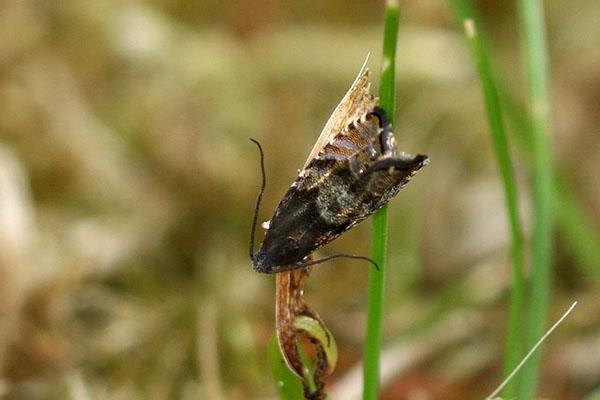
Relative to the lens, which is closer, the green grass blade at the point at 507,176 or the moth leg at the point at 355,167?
the moth leg at the point at 355,167

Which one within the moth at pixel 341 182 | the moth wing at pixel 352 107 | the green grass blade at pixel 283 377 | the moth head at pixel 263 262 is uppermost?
the moth wing at pixel 352 107

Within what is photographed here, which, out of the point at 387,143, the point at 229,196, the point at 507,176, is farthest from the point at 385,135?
the point at 229,196

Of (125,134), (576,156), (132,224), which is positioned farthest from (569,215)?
(125,134)

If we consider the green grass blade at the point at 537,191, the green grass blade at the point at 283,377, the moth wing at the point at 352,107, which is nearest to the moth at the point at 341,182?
the moth wing at the point at 352,107

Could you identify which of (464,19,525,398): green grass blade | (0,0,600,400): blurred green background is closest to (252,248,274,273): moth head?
(464,19,525,398): green grass blade

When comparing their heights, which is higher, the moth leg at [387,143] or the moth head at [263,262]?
the moth leg at [387,143]

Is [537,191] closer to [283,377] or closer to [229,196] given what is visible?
[283,377]

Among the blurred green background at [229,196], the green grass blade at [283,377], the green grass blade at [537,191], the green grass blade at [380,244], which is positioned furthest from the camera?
the blurred green background at [229,196]

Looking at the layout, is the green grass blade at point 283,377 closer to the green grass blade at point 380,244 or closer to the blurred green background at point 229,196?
the green grass blade at point 380,244
